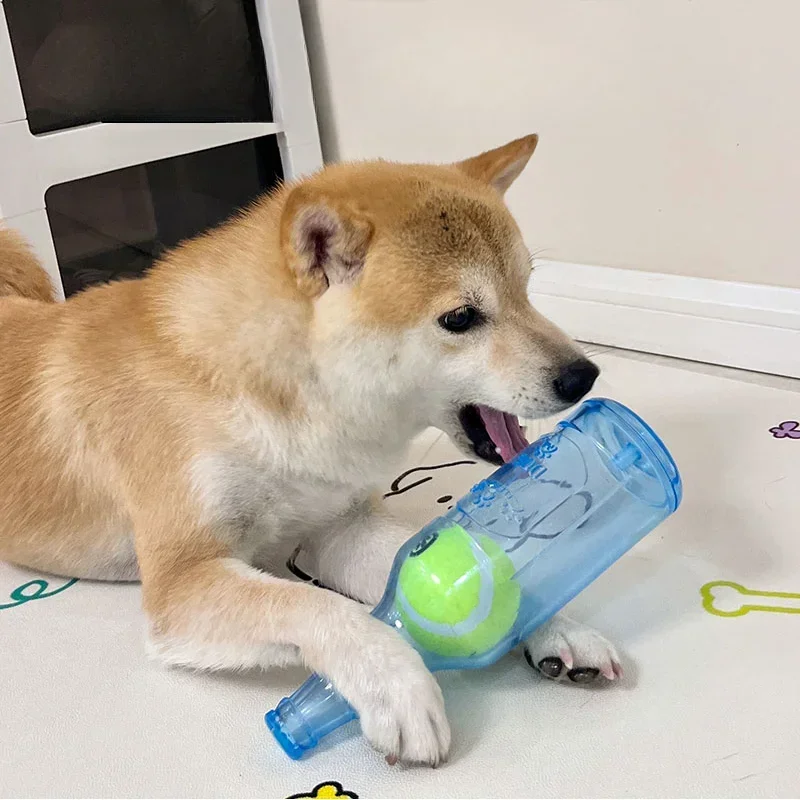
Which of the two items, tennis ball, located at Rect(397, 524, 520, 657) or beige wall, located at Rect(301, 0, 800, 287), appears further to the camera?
beige wall, located at Rect(301, 0, 800, 287)

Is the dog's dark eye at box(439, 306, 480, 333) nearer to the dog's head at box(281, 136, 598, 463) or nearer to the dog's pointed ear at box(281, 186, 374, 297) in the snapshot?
the dog's head at box(281, 136, 598, 463)

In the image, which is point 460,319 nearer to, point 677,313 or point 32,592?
point 32,592

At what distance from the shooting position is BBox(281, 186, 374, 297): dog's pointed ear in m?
0.89

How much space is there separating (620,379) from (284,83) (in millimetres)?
1162

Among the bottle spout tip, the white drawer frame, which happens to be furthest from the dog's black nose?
the white drawer frame

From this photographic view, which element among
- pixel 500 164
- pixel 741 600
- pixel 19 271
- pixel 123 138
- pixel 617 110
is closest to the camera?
pixel 741 600

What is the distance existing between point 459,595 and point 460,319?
Result: 288 mm

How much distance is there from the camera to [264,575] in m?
0.96

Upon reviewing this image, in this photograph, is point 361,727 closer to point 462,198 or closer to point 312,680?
point 312,680

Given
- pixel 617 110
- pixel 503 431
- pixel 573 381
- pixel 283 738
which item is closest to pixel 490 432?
pixel 503 431

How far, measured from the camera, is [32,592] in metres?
1.20

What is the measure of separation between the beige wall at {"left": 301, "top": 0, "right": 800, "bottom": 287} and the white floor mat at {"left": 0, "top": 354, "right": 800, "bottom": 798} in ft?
2.06

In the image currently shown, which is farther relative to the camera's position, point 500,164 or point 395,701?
point 500,164

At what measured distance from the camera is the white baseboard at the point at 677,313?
1636 mm
